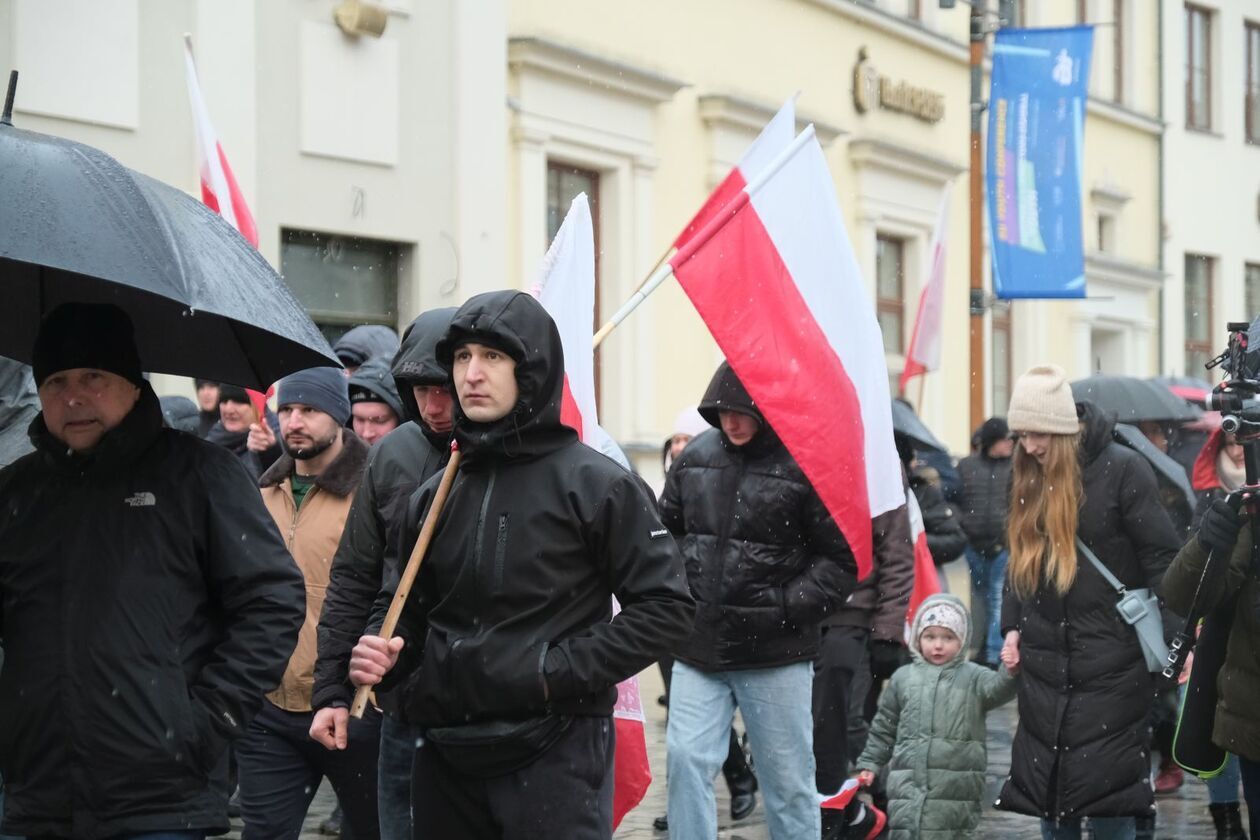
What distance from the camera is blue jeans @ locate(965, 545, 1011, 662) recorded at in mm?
13391

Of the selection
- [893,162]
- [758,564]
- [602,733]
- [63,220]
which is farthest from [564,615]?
[893,162]

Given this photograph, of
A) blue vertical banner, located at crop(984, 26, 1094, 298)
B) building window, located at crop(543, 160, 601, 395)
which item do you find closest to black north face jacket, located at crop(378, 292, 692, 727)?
building window, located at crop(543, 160, 601, 395)

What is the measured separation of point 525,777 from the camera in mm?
4359

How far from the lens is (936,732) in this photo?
7.16 m

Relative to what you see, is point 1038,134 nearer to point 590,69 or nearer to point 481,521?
point 590,69

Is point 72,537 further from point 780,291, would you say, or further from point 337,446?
point 780,291

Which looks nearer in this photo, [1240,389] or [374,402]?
[1240,389]

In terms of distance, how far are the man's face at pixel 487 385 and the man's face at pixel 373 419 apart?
2.58 meters

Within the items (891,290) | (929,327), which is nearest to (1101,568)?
(929,327)

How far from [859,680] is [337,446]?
3.07 metres

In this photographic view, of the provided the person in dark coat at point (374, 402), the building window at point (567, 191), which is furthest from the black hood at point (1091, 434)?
the building window at point (567, 191)

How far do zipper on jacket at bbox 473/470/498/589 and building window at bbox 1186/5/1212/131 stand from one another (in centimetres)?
2703

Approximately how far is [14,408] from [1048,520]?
10.8ft

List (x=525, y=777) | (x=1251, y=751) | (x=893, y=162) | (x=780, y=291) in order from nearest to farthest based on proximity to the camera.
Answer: (x=525, y=777)
(x=1251, y=751)
(x=780, y=291)
(x=893, y=162)
